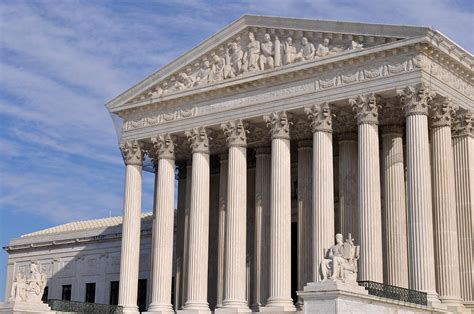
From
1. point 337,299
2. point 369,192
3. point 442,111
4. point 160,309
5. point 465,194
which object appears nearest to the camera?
point 337,299

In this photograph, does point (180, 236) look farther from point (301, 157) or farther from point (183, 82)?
point (183, 82)

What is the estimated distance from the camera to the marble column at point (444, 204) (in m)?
41.6

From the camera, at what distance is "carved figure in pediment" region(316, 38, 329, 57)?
45.0m

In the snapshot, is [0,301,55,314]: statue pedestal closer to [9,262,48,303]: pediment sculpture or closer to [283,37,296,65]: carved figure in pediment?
[9,262,48,303]: pediment sculpture

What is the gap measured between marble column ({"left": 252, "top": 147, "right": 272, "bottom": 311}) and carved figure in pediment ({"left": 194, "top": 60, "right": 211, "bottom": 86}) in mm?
5413

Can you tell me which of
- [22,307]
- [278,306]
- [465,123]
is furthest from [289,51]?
[22,307]

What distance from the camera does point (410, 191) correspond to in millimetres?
41312

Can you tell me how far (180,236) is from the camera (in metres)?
55.8

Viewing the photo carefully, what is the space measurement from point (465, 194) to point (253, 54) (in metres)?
13.7

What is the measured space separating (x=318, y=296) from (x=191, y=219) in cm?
1657

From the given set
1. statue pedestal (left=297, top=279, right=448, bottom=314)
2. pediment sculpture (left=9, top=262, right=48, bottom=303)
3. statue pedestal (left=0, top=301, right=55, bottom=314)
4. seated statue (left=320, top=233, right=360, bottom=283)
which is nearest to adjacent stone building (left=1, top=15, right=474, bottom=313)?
seated statue (left=320, top=233, right=360, bottom=283)

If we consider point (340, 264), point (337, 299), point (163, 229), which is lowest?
point (337, 299)

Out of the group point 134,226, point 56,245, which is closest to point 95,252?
point 56,245

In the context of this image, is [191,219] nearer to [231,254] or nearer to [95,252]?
[231,254]
